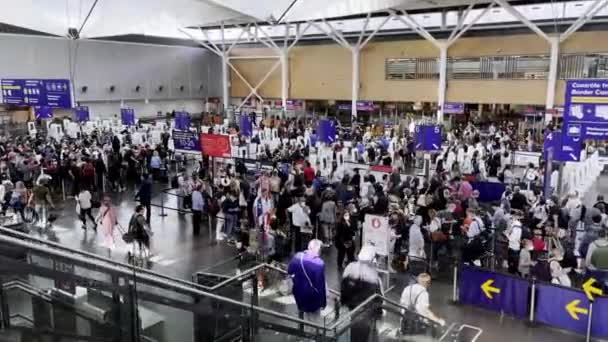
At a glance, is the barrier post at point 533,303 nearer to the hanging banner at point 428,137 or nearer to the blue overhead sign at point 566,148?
the blue overhead sign at point 566,148

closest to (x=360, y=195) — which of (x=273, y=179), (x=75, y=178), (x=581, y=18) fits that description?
(x=273, y=179)

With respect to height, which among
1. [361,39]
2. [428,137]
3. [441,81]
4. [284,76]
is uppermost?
[361,39]

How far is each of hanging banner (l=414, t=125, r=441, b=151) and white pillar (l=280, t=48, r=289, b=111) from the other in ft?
77.4

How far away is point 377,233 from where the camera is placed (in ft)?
31.5

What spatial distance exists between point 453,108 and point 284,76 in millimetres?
13747

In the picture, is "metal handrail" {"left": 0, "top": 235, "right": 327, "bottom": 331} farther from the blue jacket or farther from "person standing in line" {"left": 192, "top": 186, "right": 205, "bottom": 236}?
"person standing in line" {"left": 192, "top": 186, "right": 205, "bottom": 236}

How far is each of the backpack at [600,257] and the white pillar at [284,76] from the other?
31.8m

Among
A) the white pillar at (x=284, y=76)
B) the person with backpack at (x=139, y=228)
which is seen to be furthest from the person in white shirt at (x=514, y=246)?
the white pillar at (x=284, y=76)

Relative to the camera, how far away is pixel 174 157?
908 inches

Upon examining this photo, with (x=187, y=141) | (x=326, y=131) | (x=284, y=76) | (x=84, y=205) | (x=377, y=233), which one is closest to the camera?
(x=377, y=233)

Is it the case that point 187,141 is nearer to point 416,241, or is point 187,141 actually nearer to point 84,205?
point 84,205

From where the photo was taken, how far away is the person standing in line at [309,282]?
6.82 meters

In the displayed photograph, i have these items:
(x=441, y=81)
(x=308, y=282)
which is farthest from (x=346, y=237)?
(x=441, y=81)

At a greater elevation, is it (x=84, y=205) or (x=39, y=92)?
(x=39, y=92)
